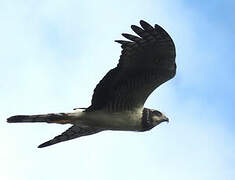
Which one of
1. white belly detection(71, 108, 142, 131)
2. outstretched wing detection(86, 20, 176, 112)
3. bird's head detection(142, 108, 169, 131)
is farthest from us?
bird's head detection(142, 108, 169, 131)

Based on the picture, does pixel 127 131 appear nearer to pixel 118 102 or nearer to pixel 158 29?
pixel 118 102

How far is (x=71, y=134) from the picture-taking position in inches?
738

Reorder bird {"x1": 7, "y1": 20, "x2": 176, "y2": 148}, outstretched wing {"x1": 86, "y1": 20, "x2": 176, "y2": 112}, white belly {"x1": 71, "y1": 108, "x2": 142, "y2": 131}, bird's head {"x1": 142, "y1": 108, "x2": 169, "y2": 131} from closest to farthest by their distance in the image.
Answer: outstretched wing {"x1": 86, "y1": 20, "x2": 176, "y2": 112}, bird {"x1": 7, "y1": 20, "x2": 176, "y2": 148}, white belly {"x1": 71, "y1": 108, "x2": 142, "y2": 131}, bird's head {"x1": 142, "y1": 108, "x2": 169, "y2": 131}

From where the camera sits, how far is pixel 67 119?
1758 centimetres

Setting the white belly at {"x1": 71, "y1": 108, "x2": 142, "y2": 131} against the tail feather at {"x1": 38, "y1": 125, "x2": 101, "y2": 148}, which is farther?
the tail feather at {"x1": 38, "y1": 125, "x2": 101, "y2": 148}

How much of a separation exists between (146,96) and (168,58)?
2.85ft

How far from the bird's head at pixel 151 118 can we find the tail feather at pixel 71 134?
53.0 inches

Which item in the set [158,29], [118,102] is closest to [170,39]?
[158,29]

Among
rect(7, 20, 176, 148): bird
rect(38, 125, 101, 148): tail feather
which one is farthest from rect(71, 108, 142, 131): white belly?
rect(38, 125, 101, 148): tail feather

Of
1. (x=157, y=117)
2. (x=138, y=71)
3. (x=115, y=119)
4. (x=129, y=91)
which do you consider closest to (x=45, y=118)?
(x=115, y=119)

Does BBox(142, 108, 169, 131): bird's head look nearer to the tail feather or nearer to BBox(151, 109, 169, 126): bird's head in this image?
BBox(151, 109, 169, 126): bird's head

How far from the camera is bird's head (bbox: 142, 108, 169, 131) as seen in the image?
17.5 meters

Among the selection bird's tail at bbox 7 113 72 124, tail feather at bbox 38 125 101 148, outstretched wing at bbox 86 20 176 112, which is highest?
outstretched wing at bbox 86 20 176 112

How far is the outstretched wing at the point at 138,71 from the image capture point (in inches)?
662
